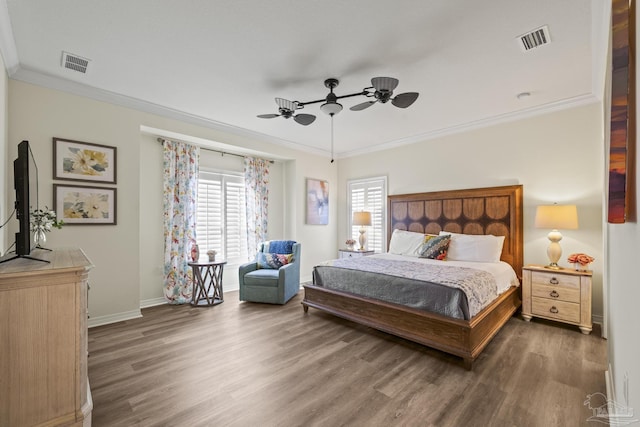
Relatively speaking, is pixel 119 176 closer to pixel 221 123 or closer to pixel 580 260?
pixel 221 123

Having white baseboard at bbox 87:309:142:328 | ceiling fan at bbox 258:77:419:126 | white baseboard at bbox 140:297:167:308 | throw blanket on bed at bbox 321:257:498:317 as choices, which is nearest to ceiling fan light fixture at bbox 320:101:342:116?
ceiling fan at bbox 258:77:419:126

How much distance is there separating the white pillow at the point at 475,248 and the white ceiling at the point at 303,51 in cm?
178

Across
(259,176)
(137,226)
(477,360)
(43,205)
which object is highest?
(259,176)

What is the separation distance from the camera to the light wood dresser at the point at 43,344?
147cm

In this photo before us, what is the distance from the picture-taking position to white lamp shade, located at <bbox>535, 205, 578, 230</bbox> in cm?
329

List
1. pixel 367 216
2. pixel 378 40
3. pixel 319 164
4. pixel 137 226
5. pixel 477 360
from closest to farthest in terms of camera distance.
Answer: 1. pixel 378 40
2. pixel 477 360
3. pixel 137 226
4. pixel 367 216
5. pixel 319 164

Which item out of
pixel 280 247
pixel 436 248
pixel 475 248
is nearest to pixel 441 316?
pixel 436 248

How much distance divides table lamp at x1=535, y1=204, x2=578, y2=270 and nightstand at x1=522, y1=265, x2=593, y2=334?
19 centimetres

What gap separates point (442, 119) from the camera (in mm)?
4238

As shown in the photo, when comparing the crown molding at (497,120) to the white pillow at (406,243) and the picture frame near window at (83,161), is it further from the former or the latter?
the picture frame near window at (83,161)

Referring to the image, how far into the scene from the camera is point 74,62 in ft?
9.02

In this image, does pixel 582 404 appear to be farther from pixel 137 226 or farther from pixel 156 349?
pixel 137 226

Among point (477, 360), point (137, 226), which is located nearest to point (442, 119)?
point (477, 360)

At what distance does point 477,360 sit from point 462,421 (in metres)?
0.93
